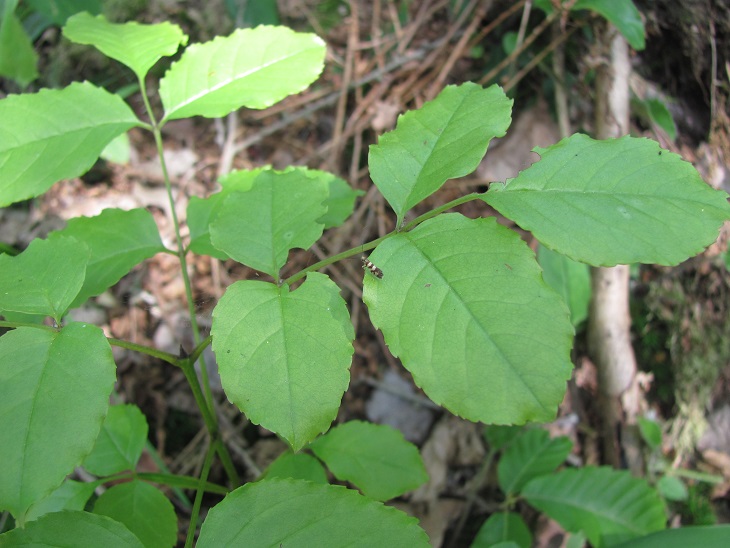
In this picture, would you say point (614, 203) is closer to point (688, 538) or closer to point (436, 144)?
point (436, 144)

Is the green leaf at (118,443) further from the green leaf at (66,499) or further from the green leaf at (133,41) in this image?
the green leaf at (133,41)

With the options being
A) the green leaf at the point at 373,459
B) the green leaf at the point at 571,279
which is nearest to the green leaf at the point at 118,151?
the green leaf at the point at 373,459

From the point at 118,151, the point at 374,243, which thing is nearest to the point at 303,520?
the point at 374,243

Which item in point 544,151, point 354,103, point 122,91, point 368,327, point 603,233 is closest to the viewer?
point 603,233

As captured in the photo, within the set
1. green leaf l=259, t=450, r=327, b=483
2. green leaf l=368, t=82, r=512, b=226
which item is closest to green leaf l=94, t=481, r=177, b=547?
green leaf l=259, t=450, r=327, b=483

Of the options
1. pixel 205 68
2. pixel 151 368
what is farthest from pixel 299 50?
pixel 151 368

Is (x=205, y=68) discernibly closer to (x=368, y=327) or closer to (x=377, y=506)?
(x=377, y=506)

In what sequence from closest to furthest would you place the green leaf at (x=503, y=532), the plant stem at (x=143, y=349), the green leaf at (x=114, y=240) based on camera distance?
the plant stem at (x=143, y=349)
the green leaf at (x=114, y=240)
the green leaf at (x=503, y=532)

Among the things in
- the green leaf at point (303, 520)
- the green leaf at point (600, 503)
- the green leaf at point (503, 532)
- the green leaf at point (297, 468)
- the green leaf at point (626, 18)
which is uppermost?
the green leaf at point (626, 18)
